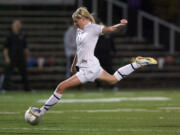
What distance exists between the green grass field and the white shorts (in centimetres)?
77

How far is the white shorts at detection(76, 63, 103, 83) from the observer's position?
1341cm

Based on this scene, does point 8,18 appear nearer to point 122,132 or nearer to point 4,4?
point 4,4

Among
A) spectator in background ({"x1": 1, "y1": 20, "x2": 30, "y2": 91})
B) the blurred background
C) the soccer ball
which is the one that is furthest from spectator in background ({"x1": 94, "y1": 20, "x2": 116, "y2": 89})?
the soccer ball

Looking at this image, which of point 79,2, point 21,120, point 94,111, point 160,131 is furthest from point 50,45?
point 160,131

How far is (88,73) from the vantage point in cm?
1348

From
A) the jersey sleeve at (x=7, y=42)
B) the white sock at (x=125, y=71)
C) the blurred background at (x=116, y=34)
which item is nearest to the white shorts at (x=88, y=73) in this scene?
the white sock at (x=125, y=71)

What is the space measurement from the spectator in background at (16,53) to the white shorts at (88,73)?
12.2 metres

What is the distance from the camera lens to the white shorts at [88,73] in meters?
13.4

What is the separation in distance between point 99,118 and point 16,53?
11.7 metres

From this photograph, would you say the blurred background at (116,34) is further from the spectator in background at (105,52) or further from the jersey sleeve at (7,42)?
the jersey sleeve at (7,42)

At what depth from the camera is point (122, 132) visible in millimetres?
11781

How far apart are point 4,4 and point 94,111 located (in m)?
15.6

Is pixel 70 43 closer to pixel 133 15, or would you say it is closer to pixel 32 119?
pixel 133 15

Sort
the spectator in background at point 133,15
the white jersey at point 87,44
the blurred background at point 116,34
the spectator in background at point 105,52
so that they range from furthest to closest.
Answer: the spectator in background at point 133,15
the blurred background at point 116,34
the spectator in background at point 105,52
the white jersey at point 87,44
